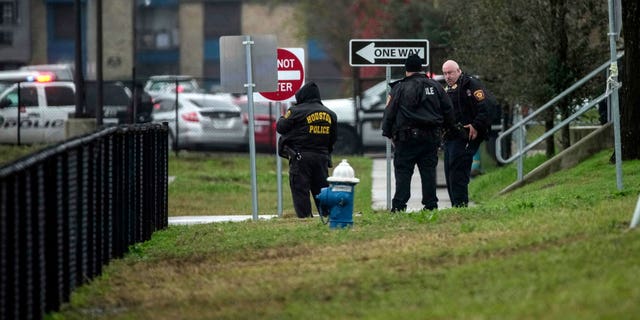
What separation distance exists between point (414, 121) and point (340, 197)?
2.90 m

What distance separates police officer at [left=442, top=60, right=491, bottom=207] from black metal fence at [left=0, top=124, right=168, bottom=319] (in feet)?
14.1

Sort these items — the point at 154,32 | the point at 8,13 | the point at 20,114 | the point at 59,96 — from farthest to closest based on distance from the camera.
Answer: the point at 154,32 < the point at 8,13 < the point at 59,96 < the point at 20,114

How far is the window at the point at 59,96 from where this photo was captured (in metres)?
35.4

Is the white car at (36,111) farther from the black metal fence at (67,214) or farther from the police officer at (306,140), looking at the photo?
the black metal fence at (67,214)

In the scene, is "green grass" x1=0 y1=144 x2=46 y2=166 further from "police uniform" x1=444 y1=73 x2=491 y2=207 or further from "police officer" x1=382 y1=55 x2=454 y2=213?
"police uniform" x1=444 y1=73 x2=491 y2=207

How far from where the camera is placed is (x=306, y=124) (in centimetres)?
1606

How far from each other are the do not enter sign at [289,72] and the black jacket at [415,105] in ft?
11.9

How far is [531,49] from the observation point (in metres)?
22.3

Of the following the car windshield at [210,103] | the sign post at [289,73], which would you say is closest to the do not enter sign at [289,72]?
the sign post at [289,73]

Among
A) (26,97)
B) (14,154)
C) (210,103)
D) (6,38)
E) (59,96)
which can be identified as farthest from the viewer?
(6,38)

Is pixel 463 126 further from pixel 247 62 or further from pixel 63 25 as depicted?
pixel 63 25

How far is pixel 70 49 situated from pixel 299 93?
54.6 m

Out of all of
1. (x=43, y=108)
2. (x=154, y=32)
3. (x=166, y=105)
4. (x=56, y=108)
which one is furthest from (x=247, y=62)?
(x=154, y=32)

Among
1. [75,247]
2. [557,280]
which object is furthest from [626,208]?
[75,247]
